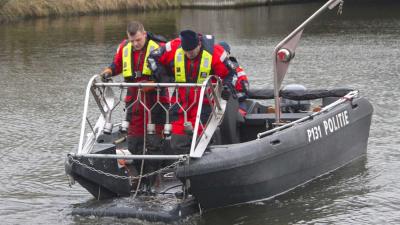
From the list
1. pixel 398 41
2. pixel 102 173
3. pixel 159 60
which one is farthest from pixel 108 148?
Result: pixel 398 41

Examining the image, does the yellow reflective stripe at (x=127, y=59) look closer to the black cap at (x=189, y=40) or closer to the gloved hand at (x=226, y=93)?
the black cap at (x=189, y=40)

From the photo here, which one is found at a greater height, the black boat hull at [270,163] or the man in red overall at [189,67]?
the man in red overall at [189,67]

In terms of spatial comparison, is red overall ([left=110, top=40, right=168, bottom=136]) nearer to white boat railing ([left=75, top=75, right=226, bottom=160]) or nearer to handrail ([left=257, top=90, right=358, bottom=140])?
white boat railing ([left=75, top=75, right=226, bottom=160])

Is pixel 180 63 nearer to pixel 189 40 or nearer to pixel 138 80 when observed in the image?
pixel 189 40

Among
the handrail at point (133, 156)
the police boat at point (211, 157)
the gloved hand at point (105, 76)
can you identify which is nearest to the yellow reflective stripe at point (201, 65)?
the police boat at point (211, 157)

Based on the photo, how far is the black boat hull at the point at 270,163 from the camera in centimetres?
798

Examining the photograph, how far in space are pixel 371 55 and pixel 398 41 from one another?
3041 mm

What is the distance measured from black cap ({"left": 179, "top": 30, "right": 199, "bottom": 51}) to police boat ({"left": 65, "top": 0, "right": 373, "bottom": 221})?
38 cm

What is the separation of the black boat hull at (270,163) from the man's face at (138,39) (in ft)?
4.61

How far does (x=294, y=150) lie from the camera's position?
8.70 m

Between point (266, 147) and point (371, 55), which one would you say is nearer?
→ point (266, 147)

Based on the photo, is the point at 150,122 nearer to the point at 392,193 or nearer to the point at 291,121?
the point at 291,121

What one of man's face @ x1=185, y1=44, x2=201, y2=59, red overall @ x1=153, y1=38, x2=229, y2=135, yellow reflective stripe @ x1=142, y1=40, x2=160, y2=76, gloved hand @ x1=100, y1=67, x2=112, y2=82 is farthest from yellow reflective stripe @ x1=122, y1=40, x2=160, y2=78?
man's face @ x1=185, y1=44, x2=201, y2=59

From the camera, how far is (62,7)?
32.4 meters
